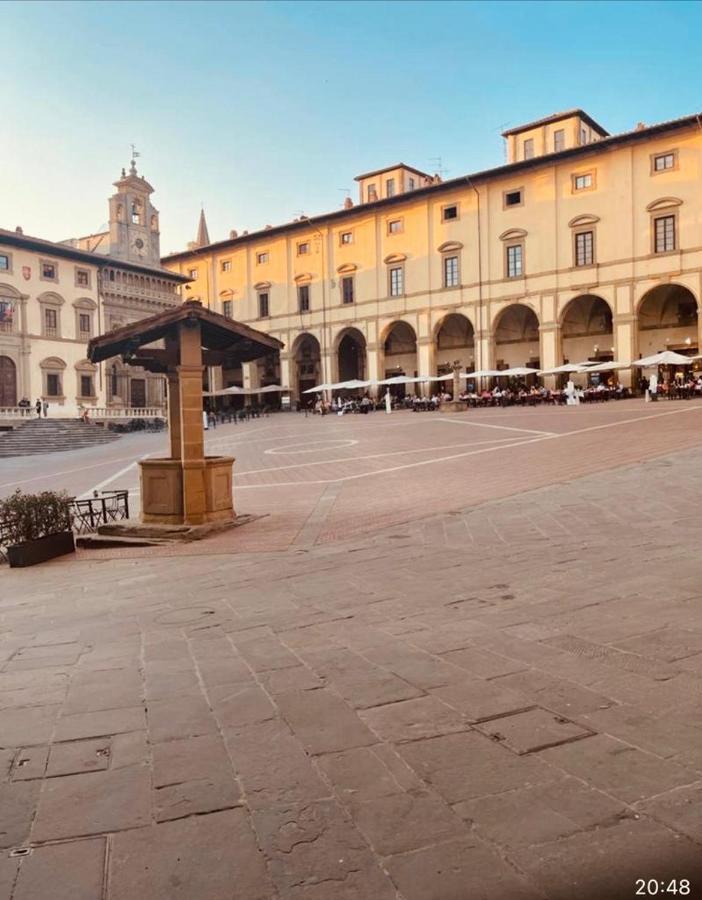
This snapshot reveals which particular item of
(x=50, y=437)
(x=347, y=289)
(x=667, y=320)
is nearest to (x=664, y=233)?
(x=667, y=320)

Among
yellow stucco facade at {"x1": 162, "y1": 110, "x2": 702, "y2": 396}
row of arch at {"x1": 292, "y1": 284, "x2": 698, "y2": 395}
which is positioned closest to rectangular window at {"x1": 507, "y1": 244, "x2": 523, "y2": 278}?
yellow stucco facade at {"x1": 162, "y1": 110, "x2": 702, "y2": 396}

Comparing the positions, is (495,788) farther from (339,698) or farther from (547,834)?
(339,698)

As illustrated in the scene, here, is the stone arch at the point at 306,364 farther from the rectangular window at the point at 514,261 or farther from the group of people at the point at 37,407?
the group of people at the point at 37,407

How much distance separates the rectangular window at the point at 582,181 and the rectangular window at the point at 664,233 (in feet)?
14.0

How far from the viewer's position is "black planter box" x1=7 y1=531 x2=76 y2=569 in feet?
26.9

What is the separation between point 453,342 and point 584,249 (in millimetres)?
10627

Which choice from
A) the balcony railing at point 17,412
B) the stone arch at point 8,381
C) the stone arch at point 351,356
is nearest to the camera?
the balcony railing at point 17,412

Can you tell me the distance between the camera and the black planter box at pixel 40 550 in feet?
26.9

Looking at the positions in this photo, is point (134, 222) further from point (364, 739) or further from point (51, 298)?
point (364, 739)

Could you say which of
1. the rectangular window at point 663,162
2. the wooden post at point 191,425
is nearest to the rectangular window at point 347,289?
the rectangular window at point 663,162

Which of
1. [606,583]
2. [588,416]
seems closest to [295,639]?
[606,583]

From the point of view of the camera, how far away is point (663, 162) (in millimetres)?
36812

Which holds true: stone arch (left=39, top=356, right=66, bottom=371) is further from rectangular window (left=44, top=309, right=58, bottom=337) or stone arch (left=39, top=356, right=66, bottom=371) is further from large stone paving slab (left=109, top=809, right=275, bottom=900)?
large stone paving slab (left=109, top=809, right=275, bottom=900)

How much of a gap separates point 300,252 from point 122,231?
14.8 meters
